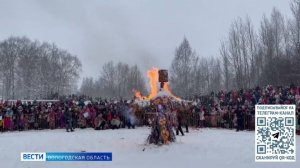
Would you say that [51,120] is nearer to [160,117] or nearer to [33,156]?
[33,156]

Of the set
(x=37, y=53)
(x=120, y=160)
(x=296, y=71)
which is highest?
(x=37, y=53)

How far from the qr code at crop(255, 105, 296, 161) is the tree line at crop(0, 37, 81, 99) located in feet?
196

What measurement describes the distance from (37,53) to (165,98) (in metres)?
63.7

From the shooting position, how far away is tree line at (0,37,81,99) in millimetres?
71562

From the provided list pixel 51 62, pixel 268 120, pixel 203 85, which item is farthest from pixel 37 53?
pixel 268 120

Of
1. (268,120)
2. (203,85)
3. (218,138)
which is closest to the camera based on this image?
(268,120)

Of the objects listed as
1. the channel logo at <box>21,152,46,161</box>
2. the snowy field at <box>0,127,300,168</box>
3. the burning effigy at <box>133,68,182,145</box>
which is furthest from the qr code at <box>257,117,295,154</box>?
the channel logo at <box>21,152,46,161</box>

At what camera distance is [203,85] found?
71312mm

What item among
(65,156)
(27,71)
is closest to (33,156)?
(65,156)

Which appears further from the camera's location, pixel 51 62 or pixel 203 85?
pixel 51 62

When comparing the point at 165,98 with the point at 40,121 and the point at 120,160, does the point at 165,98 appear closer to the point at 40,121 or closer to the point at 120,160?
the point at 120,160

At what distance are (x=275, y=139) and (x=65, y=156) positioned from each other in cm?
751

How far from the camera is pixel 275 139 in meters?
12.6

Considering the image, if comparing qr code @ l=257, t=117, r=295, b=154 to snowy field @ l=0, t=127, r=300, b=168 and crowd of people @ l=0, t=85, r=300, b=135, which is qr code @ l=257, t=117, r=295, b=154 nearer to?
snowy field @ l=0, t=127, r=300, b=168
